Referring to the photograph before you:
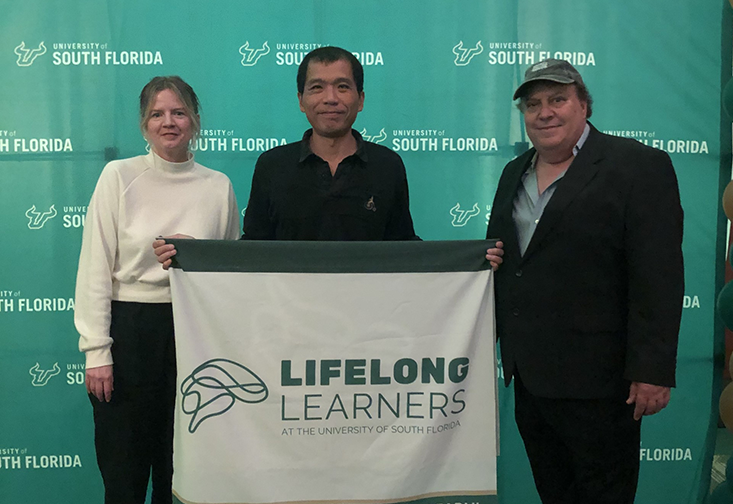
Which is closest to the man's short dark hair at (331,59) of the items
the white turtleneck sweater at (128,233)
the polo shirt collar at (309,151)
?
the polo shirt collar at (309,151)

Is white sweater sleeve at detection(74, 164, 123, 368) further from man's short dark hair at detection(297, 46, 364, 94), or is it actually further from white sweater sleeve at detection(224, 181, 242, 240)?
man's short dark hair at detection(297, 46, 364, 94)

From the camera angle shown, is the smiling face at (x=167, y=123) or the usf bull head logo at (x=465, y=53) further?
the usf bull head logo at (x=465, y=53)

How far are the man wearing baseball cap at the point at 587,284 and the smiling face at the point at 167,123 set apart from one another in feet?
3.65

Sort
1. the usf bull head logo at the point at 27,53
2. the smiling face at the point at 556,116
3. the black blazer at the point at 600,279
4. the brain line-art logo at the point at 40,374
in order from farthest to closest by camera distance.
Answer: the brain line-art logo at the point at 40,374, the usf bull head logo at the point at 27,53, the smiling face at the point at 556,116, the black blazer at the point at 600,279

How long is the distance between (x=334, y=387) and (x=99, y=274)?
85 cm

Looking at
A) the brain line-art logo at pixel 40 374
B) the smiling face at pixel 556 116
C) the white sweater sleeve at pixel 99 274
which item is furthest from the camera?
the brain line-art logo at pixel 40 374

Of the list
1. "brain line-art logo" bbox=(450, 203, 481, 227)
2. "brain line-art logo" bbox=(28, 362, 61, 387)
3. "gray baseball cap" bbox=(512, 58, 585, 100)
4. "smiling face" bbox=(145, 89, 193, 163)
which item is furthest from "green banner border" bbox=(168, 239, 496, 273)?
"brain line-art logo" bbox=(28, 362, 61, 387)

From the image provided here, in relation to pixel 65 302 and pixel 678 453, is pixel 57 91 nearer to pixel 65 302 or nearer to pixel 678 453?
pixel 65 302

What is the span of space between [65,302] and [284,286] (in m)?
1.63

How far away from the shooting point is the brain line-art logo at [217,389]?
183 centimetres

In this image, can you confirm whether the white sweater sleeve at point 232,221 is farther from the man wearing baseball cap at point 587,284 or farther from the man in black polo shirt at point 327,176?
the man wearing baseball cap at point 587,284

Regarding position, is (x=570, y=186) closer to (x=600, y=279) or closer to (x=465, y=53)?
(x=600, y=279)

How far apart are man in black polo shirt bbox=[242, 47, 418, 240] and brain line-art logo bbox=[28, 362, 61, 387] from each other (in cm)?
150

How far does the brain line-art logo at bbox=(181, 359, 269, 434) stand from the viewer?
5.99 ft
